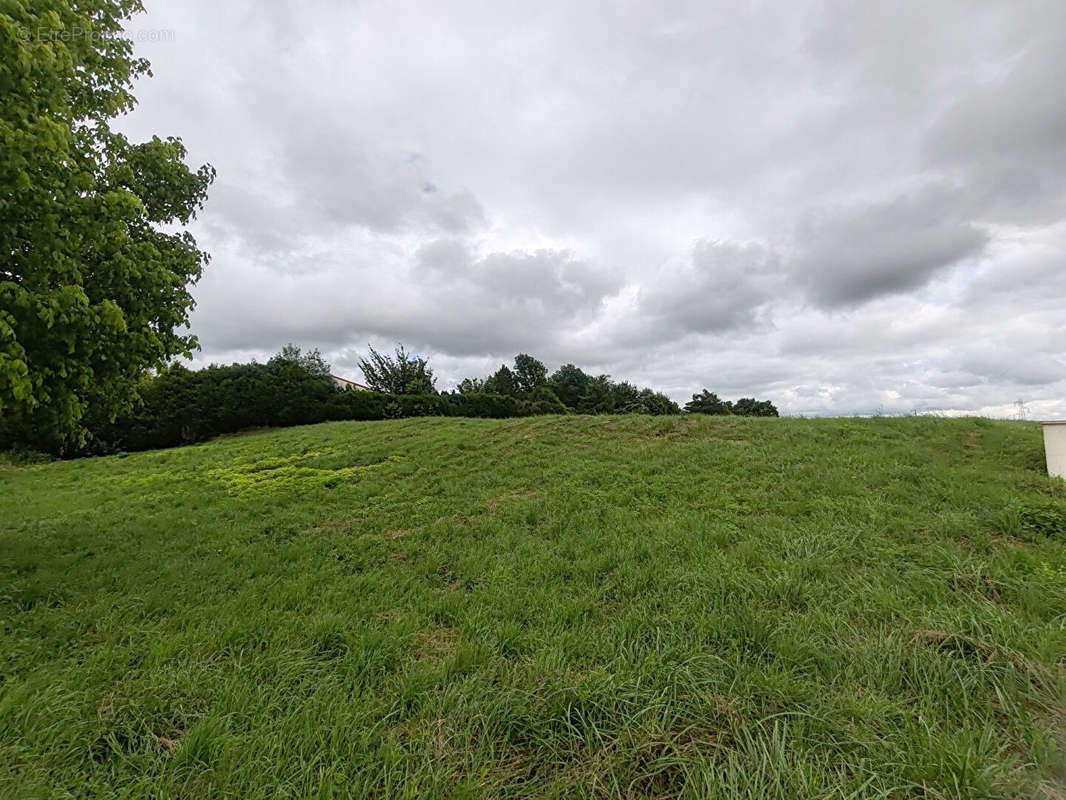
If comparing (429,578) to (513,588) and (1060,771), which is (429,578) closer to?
(513,588)

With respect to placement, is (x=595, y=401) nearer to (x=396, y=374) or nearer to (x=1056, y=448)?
(x=396, y=374)

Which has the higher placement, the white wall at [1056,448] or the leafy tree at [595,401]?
the leafy tree at [595,401]

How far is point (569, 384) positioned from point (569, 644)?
42.1m

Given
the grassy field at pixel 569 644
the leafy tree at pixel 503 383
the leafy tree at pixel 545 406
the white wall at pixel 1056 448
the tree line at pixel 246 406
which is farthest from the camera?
the leafy tree at pixel 503 383

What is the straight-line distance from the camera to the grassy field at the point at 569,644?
180 cm

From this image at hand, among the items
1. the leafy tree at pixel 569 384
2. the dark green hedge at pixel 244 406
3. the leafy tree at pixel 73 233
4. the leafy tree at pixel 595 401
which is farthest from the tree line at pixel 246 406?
the leafy tree at pixel 569 384

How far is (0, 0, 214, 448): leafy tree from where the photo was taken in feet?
10.2

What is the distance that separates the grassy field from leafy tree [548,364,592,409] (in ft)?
120

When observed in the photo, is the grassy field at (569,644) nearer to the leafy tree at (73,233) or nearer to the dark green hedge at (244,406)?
the leafy tree at (73,233)

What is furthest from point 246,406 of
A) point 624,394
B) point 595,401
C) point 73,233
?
point 624,394

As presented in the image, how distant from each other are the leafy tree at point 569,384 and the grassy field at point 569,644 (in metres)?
36.5

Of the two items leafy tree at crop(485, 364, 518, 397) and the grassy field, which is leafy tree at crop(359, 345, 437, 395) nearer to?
leafy tree at crop(485, 364, 518, 397)

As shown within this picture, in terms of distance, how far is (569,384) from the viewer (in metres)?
44.6

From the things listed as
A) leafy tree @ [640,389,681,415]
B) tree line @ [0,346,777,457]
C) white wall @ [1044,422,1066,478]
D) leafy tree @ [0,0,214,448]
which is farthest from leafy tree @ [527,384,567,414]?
leafy tree @ [0,0,214,448]
